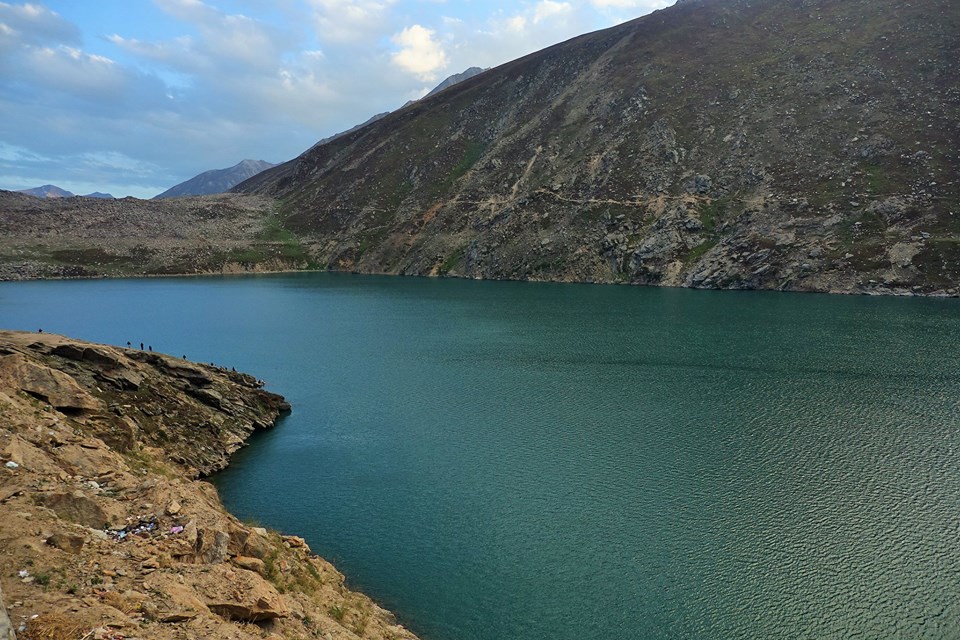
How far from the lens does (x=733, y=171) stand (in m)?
142

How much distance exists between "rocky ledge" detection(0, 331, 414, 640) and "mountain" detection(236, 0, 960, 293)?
120m

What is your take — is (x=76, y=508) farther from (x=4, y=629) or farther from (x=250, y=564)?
(x=4, y=629)

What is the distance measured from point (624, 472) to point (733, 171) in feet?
411

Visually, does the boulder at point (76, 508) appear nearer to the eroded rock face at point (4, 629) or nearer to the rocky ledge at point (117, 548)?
the rocky ledge at point (117, 548)

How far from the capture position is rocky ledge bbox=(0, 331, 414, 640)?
47.9ft

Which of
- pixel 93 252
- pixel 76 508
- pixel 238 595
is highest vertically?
pixel 93 252

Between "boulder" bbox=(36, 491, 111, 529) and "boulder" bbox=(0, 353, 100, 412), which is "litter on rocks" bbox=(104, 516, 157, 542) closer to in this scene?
"boulder" bbox=(36, 491, 111, 529)

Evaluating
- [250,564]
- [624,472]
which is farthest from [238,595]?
[624,472]

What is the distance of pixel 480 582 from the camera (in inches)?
1071

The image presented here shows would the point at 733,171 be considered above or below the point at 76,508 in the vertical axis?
above

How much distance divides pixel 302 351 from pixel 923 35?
17657 cm

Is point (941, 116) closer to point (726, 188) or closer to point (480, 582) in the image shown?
point (726, 188)

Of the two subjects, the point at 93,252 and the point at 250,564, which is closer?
the point at 250,564

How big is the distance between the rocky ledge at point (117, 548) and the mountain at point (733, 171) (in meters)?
120
